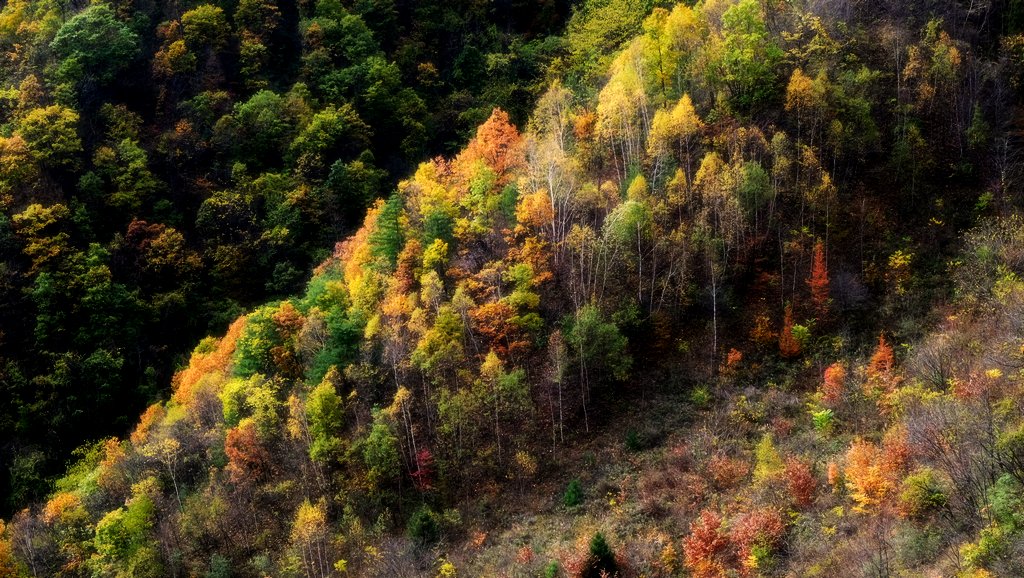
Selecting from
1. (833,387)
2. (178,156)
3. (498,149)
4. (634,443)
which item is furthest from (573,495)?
(178,156)

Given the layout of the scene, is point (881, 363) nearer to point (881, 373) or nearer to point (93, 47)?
point (881, 373)

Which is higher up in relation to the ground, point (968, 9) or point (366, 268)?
point (968, 9)

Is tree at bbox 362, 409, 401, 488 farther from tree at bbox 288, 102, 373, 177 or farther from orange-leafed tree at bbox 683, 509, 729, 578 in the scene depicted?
tree at bbox 288, 102, 373, 177

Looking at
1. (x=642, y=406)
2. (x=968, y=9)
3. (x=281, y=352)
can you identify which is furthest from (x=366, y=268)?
(x=968, y=9)

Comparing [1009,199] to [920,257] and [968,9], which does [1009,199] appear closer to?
[920,257]

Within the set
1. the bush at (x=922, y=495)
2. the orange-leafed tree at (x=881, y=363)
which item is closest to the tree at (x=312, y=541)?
the bush at (x=922, y=495)

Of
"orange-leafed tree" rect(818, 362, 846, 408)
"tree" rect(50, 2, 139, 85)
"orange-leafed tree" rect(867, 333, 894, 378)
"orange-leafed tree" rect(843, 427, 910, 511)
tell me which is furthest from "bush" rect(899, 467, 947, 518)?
"tree" rect(50, 2, 139, 85)
